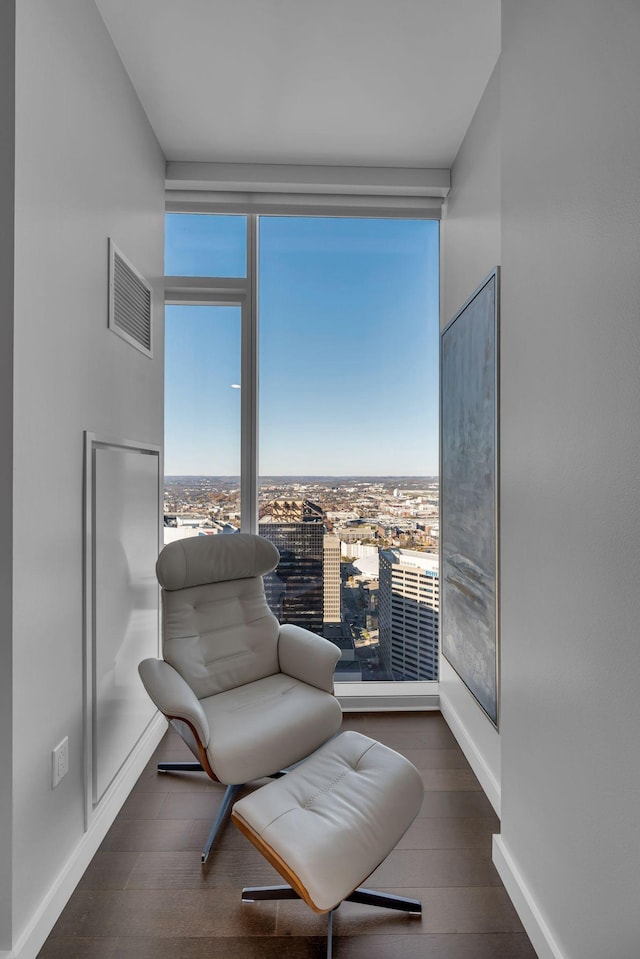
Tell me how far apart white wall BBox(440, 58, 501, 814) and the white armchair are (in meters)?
0.68

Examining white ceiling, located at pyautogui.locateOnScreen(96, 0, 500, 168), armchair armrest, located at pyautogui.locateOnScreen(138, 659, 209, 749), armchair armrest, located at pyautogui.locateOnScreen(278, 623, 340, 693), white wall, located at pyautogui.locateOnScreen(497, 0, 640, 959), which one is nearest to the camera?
white wall, located at pyautogui.locateOnScreen(497, 0, 640, 959)

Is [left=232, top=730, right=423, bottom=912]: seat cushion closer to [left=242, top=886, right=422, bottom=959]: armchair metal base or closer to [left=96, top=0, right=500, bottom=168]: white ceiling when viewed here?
[left=242, top=886, right=422, bottom=959]: armchair metal base

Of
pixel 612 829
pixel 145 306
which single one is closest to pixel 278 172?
pixel 145 306

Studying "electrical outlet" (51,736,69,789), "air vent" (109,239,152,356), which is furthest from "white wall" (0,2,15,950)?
"air vent" (109,239,152,356)

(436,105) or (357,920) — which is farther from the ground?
(436,105)

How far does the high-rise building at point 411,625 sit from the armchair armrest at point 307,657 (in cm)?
76

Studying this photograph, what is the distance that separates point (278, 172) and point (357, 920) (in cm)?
323

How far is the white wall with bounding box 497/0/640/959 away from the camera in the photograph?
3.43 feet

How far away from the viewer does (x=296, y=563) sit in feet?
9.86

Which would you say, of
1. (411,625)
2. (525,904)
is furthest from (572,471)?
(411,625)

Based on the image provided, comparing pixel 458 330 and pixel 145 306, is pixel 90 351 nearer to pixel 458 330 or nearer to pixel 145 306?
pixel 145 306

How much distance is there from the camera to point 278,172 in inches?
110

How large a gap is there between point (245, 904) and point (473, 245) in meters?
2.67

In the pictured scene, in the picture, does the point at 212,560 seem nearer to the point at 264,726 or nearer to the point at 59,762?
the point at 264,726
